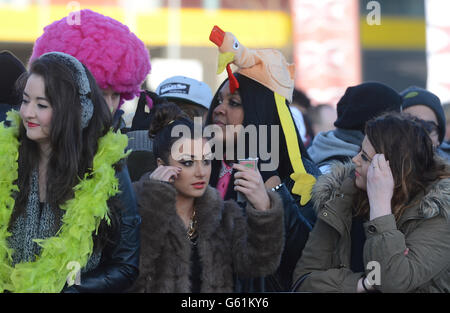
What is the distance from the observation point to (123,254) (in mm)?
2623

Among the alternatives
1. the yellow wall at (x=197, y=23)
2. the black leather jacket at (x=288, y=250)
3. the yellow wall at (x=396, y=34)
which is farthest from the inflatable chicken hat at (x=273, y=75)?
the yellow wall at (x=396, y=34)

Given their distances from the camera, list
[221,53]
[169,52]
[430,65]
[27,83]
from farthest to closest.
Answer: [169,52]
[430,65]
[221,53]
[27,83]

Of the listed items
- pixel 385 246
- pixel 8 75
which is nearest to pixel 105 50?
pixel 8 75

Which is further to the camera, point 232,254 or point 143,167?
point 143,167

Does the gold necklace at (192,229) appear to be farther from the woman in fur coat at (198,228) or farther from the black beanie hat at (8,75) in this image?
the black beanie hat at (8,75)

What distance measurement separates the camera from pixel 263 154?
11.1 ft

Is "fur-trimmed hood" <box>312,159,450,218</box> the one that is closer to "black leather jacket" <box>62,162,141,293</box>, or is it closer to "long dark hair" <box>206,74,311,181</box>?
"long dark hair" <box>206,74,311,181</box>

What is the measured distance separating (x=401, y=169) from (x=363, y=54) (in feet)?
45.0

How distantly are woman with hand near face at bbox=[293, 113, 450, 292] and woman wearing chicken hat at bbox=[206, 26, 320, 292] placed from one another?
25 cm

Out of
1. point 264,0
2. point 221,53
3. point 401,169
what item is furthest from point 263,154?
point 264,0

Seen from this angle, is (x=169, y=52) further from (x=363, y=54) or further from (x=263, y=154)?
(x=263, y=154)

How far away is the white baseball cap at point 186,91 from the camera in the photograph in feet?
12.7

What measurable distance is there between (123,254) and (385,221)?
987 millimetres

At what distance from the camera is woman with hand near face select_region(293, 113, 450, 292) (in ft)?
8.78
